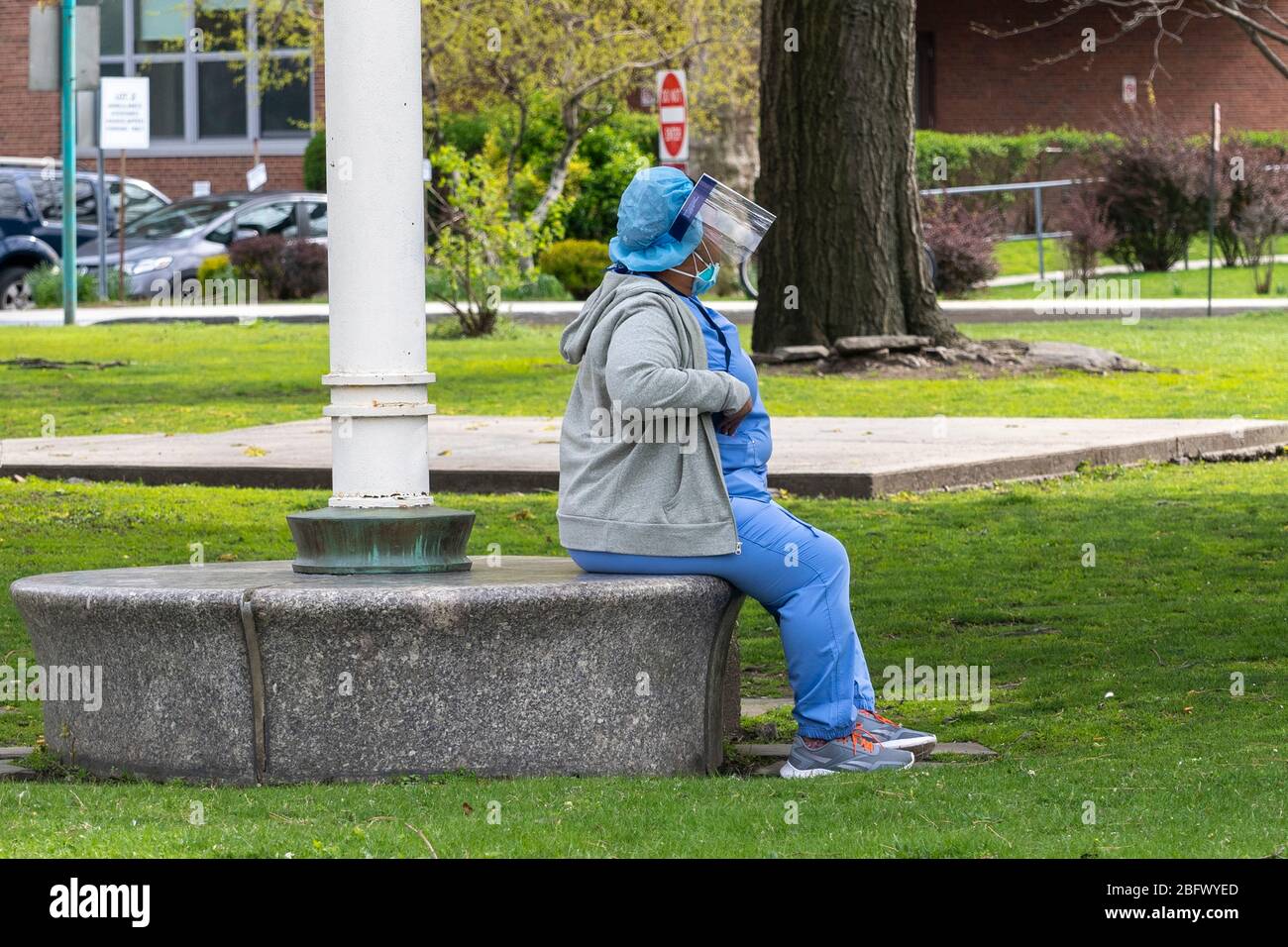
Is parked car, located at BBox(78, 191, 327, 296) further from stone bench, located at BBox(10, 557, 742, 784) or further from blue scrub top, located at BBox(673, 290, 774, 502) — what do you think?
stone bench, located at BBox(10, 557, 742, 784)

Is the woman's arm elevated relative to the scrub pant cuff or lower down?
elevated

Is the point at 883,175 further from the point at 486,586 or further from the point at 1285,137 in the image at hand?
the point at 1285,137

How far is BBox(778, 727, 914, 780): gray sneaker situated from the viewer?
5.59 m

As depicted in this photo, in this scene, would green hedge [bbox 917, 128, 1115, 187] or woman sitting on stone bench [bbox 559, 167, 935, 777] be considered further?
green hedge [bbox 917, 128, 1115, 187]

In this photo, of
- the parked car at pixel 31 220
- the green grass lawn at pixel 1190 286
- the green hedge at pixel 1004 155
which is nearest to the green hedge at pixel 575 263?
the green grass lawn at pixel 1190 286

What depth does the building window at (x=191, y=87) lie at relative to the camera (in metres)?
39.5

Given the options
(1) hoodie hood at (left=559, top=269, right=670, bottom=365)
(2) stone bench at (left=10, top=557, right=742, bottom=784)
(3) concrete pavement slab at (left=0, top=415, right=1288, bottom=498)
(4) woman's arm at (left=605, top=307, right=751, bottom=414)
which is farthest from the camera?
(3) concrete pavement slab at (left=0, top=415, right=1288, bottom=498)

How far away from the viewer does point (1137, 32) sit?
39781mm

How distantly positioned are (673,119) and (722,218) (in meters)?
15.4

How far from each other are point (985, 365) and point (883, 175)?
165 cm

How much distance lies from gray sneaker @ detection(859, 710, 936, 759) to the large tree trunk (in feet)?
33.1

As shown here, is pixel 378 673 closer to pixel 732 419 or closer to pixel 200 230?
pixel 732 419

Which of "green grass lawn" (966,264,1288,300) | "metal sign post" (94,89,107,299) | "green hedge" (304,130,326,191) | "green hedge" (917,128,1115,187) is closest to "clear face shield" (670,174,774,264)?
"metal sign post" (94,89,107,299)

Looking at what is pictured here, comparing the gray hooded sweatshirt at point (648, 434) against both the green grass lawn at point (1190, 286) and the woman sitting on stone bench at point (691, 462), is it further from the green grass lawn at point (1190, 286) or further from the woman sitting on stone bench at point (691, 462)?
the green grass lawn at point (1190, 286)
